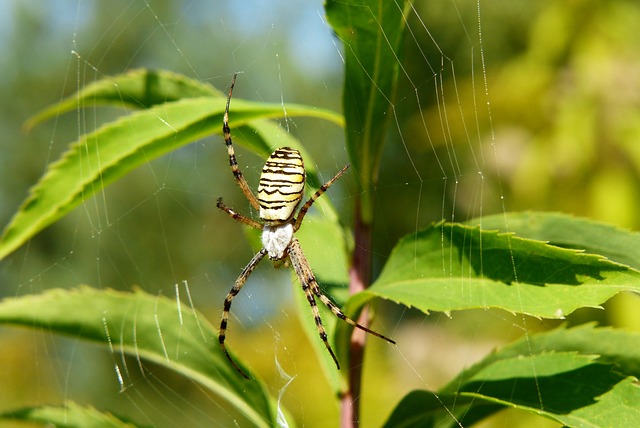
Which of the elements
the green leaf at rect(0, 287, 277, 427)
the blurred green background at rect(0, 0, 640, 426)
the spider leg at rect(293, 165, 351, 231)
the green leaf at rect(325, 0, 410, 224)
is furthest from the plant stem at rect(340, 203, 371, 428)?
the blurred green background at rect(0, 0, 640, 426)

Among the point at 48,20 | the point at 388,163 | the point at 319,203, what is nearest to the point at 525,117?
the point at 388,163

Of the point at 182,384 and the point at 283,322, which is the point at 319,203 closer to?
the point at 283,322

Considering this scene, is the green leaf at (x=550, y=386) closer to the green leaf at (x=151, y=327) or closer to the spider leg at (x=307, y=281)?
the spider leg at (x=307, y=281)

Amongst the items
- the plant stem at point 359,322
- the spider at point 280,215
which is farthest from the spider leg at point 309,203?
the plant stem at point 359,322

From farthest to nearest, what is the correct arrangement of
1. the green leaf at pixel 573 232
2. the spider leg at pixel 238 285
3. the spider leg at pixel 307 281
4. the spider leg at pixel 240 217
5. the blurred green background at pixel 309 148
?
the blurred green background at pixel 309 148
the spider leg at pixel 238 285
the spider leg at pixel 240 217
the spider leg at pixel 307 281
the green leaf at pixel 573 232

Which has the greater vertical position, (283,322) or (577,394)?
(577,394)
